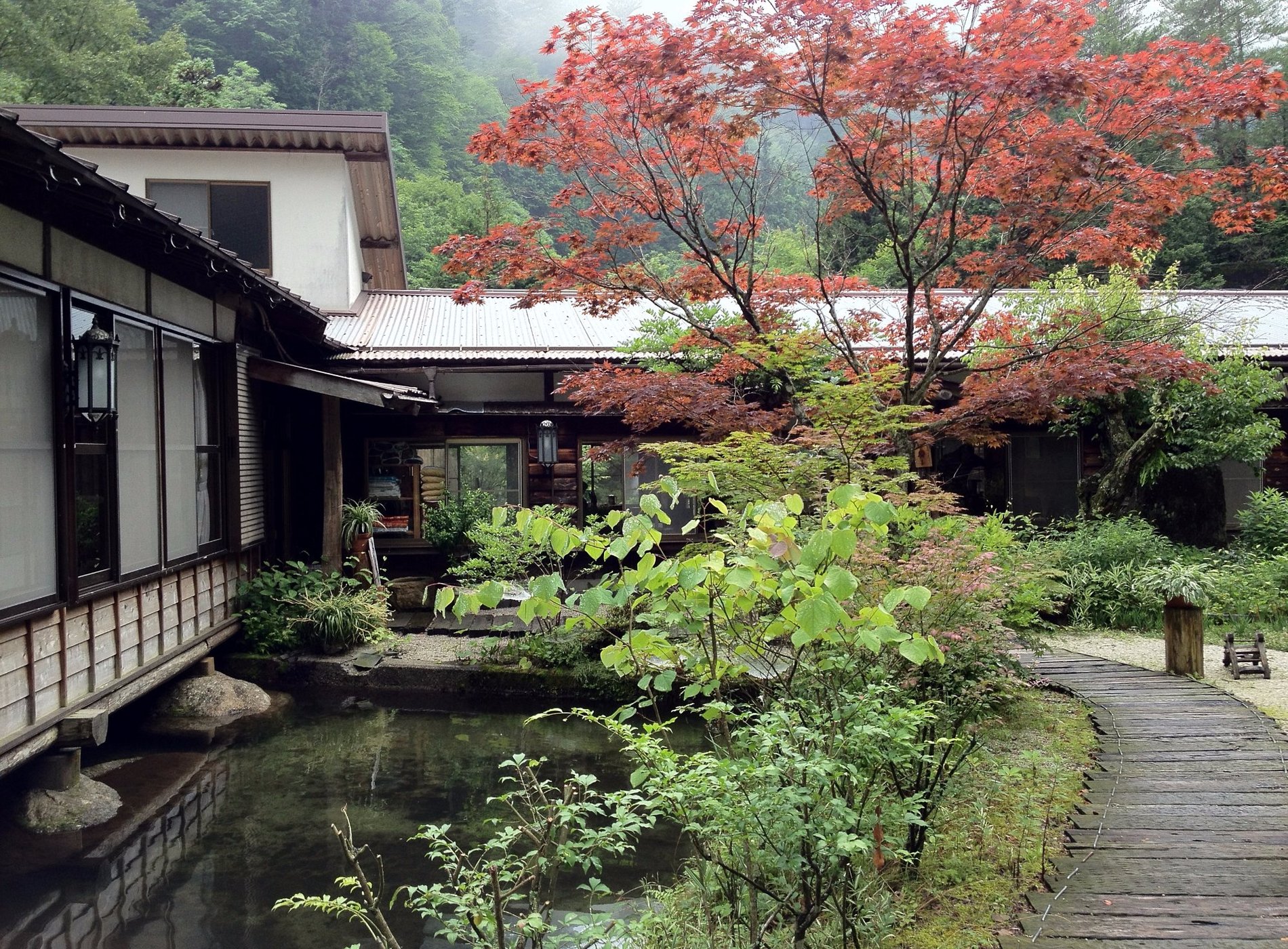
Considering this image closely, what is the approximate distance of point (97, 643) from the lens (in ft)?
21.3

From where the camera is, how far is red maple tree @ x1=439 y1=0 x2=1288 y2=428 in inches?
245

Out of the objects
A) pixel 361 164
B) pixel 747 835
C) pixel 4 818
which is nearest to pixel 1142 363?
pixel 747 835

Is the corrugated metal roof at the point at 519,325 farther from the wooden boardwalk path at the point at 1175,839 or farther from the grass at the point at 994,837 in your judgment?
the grass at the point at 994,837

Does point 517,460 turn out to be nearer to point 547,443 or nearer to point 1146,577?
point 547,443

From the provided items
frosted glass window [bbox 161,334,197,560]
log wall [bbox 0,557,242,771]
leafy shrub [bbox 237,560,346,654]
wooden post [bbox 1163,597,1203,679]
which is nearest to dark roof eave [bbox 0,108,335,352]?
frosted glass window [bbox 161,334,197,560]

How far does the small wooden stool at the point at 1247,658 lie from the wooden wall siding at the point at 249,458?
30.8ft

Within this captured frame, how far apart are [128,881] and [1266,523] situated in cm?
1340

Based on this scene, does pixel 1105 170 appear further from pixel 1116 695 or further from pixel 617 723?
pixel 617 723

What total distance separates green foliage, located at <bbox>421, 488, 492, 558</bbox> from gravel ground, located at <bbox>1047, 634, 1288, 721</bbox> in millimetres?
7452

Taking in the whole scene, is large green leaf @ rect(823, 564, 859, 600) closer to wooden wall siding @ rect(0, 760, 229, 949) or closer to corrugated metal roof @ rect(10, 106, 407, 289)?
wooden wall siding @ rect(0, 760, 229, 949)

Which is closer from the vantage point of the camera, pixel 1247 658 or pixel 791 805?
pixel 791 805

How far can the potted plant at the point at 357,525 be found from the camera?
11477 mm

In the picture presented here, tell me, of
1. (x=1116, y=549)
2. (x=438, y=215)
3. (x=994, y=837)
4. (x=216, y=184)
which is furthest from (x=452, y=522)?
(x=438, y=215)

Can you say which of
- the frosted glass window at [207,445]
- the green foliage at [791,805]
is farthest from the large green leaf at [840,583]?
the frosted glass window at [207,445]
